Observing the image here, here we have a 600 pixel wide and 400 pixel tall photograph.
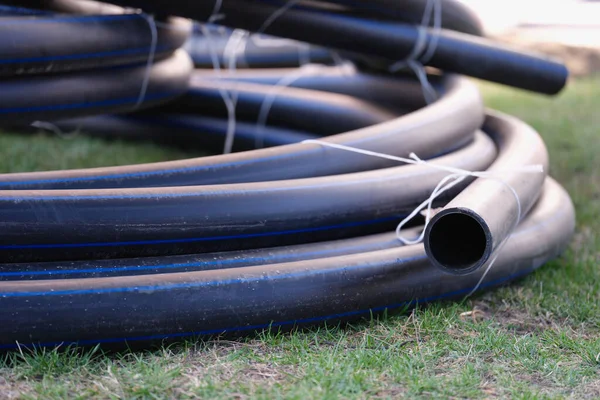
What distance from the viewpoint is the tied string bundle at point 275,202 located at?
194cm

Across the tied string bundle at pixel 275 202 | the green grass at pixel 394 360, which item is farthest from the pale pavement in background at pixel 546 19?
the green grass at pixel 394 360

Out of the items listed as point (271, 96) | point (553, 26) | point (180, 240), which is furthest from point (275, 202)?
point (553, 26)

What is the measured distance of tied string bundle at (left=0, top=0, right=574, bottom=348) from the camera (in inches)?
76.4

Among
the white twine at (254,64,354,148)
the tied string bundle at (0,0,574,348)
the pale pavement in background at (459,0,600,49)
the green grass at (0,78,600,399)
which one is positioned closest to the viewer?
the green grass at (0,78,600,399)

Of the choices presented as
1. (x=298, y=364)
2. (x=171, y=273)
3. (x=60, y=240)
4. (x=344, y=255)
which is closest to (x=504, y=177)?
(x=344, y=255)

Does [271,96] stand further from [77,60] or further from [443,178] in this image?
[443,178]

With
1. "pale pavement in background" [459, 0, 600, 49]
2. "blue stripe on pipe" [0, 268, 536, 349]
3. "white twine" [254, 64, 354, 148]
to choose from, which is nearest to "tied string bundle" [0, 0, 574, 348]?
"blue stripe on pipe" [0, 268, 536, 349]

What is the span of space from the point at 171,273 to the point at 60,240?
30cm

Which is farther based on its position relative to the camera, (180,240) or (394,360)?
(180,240)

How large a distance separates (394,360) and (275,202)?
0.55 metres

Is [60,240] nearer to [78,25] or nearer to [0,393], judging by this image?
[0,393]

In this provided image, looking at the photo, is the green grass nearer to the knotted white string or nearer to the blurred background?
the knotted white string

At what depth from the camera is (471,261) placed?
6.76ft

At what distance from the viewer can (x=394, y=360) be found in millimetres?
1946
